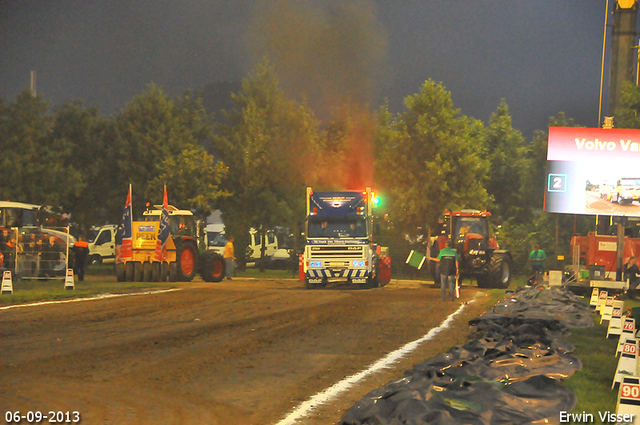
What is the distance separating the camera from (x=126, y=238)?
28.9 m

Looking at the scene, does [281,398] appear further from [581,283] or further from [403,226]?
[403,226]

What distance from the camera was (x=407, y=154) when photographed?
45688mm

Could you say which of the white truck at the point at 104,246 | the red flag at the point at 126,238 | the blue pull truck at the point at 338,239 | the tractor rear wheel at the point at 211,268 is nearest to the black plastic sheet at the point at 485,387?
the blue pull truck at the point at 338,239

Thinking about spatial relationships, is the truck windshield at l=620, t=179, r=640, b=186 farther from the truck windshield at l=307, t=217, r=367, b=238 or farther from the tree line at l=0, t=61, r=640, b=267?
the tree line at l=0, t=61, r=640, b=267

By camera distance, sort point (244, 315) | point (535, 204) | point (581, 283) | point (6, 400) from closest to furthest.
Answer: point (6, 400)
point (244, 315)
point (581, 283)
point (535, 204)

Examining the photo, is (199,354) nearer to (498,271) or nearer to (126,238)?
(126,238)

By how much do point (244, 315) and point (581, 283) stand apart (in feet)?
48.5

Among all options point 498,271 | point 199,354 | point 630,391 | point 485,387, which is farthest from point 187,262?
point 630,391

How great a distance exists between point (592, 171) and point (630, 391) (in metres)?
22.4

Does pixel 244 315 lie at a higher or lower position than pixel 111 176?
lower

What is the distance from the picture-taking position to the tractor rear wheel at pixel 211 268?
31406 mm

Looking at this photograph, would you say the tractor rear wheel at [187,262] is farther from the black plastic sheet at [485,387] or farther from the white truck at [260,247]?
the black plastic sheet at [485,387]

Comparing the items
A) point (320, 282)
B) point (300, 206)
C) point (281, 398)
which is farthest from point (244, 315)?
point (300, 206)

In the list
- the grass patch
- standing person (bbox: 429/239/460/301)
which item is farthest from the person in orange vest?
standing person (bbox: 429/239/460/301)
